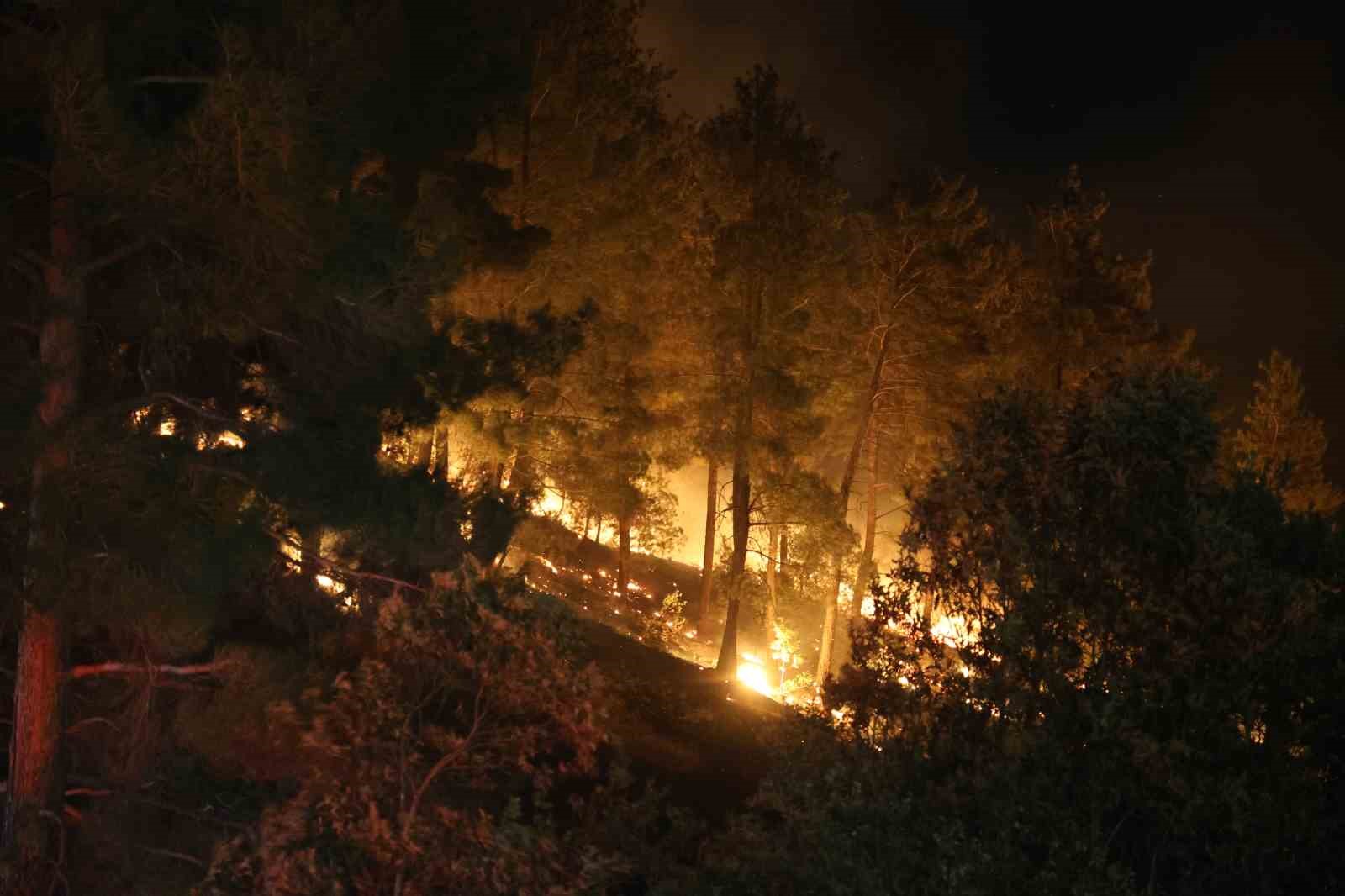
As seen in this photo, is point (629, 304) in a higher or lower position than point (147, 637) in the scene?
higher

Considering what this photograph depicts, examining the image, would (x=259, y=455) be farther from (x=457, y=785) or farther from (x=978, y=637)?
(x=978, y=637)

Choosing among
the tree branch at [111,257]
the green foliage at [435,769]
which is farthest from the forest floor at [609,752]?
the tree branch at [111,257]

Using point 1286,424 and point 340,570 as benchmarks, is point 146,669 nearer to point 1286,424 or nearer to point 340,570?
point 340,570

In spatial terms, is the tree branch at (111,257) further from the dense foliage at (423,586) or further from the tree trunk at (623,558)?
the tree trunk at (623,558)

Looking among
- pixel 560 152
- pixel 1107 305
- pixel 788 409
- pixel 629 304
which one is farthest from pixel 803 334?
pixel 1107 305

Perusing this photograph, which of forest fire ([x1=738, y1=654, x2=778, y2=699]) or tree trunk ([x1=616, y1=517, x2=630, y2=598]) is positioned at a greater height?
tree trunk ([x1=616, y1=517, x2=630, y2=598])

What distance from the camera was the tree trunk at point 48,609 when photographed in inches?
297

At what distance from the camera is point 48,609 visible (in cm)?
753

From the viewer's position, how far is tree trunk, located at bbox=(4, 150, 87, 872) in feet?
24.8

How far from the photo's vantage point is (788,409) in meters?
20.6

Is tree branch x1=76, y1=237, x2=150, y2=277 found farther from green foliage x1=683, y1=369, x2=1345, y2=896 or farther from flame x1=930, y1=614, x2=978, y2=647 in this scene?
flame x1=930, y1=614, x2=978, y2=647

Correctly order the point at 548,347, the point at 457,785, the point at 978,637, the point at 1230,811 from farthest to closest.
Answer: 1. the point at 548,347
2. the point at 457,785
3. the point at 978,637
4. the point at 1230,811

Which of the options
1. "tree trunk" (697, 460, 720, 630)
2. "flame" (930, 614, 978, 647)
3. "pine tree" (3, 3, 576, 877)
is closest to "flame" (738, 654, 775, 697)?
"tree trunk" (697, 460, 720, 630)

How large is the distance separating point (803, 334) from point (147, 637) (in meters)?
14.1
